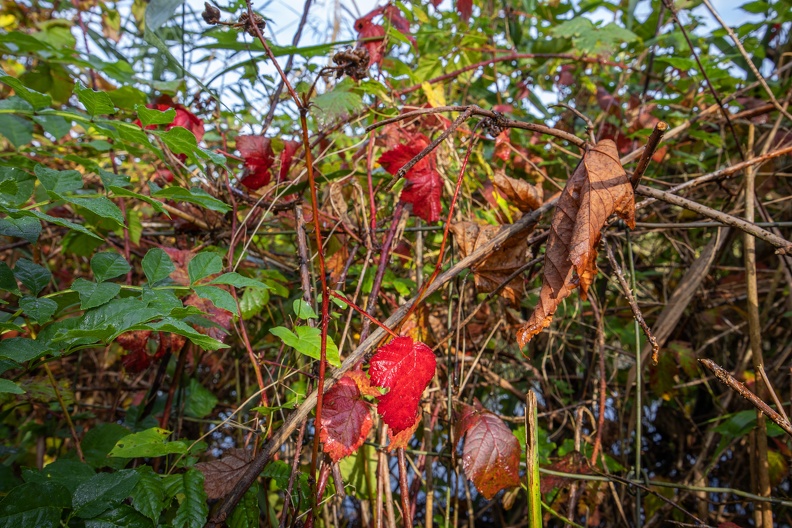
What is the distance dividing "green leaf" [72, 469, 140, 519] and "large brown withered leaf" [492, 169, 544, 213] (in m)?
0.87

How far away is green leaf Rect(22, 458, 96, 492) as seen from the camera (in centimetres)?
75

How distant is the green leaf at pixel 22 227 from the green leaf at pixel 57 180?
2.3 inches

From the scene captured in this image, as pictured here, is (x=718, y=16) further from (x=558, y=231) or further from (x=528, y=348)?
(x=528, y=348)

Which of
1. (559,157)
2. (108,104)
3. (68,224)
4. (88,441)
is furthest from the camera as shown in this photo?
(559,157)

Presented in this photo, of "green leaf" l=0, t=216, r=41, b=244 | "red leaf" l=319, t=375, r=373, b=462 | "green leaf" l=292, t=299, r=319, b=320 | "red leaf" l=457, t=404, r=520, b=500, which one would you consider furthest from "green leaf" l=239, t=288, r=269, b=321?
"red leaf" l=457, t=404, r=520, b=500

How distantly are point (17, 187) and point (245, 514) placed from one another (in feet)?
2.05

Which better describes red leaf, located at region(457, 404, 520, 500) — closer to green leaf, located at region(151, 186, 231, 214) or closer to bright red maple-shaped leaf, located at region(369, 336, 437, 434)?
bright red maple-shaped leaf, located at region(369, 336, 437, 434)

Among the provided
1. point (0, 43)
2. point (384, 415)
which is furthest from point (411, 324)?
point (0, 43)

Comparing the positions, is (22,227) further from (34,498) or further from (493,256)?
(493,256)

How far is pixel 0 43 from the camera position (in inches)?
48.8

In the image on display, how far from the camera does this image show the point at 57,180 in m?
0.77

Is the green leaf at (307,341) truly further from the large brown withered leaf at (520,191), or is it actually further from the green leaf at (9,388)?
the large brown withered leaf at (520,191)

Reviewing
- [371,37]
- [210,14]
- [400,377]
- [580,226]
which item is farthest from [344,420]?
[371,37]

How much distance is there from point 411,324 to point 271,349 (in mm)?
654
